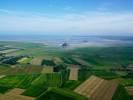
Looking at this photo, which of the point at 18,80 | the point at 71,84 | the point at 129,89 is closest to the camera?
the point at 129,89

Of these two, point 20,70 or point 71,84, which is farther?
point 20,70

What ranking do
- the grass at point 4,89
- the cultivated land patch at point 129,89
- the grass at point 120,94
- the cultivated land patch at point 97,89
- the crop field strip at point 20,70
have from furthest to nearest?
the crop field strip at point 20,70, the grass at point 4,89, the cultivated land patch at point 129,89, the cultivated land patch at point 97,89, the grass at point 120,94

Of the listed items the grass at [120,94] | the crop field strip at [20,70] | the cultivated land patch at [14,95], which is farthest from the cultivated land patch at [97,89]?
the crop field strip at [20,70]

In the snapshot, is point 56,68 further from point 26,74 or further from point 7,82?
point 7,82

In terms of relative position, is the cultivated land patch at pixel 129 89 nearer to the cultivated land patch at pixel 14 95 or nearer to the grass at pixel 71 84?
the grass at pixel 71 84

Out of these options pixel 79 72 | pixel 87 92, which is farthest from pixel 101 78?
pixel 87 92

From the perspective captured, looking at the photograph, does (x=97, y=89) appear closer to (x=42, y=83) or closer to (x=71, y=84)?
(x=71, y=84)

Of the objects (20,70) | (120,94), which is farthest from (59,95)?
(20,70)

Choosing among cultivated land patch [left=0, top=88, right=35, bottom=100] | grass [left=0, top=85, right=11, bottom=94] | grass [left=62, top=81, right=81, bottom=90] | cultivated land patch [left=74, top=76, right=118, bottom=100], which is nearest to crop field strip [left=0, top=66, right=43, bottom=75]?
grass [left=0, top=85, right=11, bottom=94]

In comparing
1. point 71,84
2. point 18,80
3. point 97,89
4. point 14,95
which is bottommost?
point 14,95

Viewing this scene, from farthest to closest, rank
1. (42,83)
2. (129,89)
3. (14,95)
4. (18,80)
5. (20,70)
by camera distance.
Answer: (20,70)
(18,80)
(42,83)
(129,89)
(14,95)
